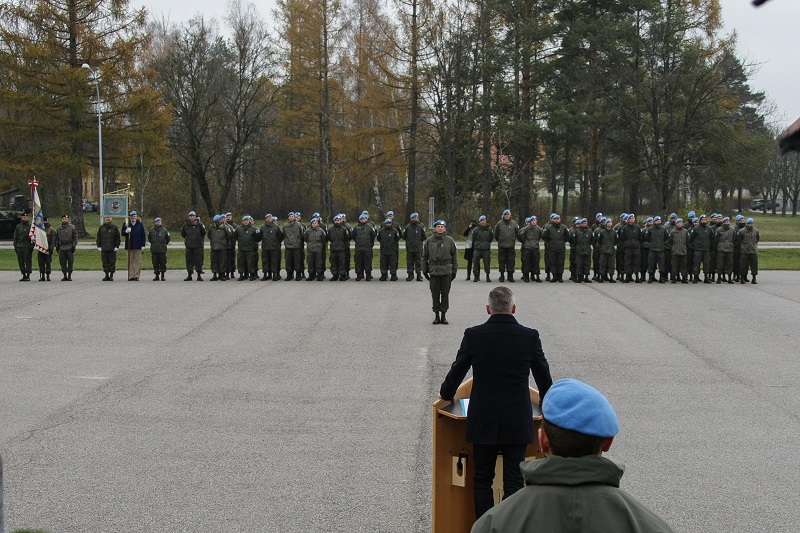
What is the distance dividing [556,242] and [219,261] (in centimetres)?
921

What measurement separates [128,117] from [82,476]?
39540 mm

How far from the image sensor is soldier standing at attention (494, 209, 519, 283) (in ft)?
81.7

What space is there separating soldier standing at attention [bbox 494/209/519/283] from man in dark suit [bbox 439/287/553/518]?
18.9 metres

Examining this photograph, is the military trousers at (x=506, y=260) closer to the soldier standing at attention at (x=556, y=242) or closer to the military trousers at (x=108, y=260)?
the soldier standing at attention at (x=556, y=242)

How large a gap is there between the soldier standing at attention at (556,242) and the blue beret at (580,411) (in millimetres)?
21979

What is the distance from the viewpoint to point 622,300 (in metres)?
20.6

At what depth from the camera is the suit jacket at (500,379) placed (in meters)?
5.67

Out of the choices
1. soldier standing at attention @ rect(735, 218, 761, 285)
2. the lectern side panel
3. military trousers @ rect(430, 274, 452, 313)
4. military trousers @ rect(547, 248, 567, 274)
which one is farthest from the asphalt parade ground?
military trousers @ rect(547, 248, 567, 274)

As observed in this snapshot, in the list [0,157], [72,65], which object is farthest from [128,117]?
[0,157]

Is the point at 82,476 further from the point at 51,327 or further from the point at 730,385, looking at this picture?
the point at 51,327

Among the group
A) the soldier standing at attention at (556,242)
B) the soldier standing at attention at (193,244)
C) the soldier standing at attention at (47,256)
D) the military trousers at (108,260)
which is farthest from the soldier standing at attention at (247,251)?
the soldier standing at attention at (556,242)

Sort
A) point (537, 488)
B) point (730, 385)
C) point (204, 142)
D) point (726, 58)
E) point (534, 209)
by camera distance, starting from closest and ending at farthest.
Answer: point (537, 488) < point (730, 385) < point (726, 58) < point (534, 209) < point (204, 142)

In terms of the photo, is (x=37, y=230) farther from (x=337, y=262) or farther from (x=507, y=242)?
(x=507, y=242)

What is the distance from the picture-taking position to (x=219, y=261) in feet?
83.6
